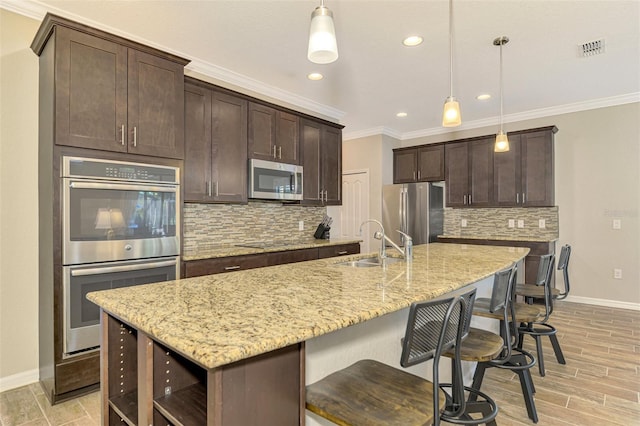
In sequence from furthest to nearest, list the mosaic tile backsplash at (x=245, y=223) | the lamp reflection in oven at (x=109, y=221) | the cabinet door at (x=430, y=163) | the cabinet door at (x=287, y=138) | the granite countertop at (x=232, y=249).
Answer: the cabinet door at (x=430, y=163) < the cabinet door at (x=287, y=138) < the mosaic tile backsplash at (x=245, y=223) < the granite countertop at (x=232, y=249) < the lamp reflection in oven at (x=109, y=221)

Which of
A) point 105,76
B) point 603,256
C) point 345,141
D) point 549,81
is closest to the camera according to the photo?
point 105,76

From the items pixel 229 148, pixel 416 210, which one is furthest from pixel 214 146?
pixel 416 210

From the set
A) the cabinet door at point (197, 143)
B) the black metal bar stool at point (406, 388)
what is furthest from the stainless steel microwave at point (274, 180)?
the black metal bar stool at point (406, 388)

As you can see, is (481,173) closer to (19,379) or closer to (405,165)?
(405,165)

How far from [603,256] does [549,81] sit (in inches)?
95.6

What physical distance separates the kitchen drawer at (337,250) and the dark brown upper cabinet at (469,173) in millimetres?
2095

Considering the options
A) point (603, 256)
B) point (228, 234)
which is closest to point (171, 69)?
point (228, 234)

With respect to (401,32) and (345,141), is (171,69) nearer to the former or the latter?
(401,32)

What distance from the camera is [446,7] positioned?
254cm

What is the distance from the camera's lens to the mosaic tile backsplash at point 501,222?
4945mm

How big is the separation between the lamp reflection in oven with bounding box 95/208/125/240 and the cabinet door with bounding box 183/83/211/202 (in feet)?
2.38

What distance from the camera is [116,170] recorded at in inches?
95.7

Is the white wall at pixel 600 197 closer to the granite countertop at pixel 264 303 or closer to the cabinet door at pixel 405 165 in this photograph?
the cabinet door at pixel 405 165

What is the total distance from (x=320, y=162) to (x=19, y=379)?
3.43 m
